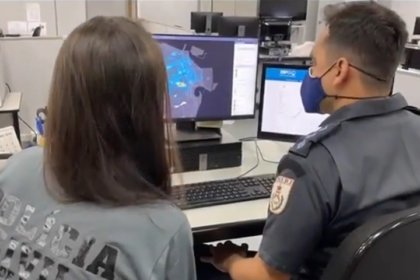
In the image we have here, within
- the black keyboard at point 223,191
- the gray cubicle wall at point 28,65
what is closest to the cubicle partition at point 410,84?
the black keyboard at point 223,191


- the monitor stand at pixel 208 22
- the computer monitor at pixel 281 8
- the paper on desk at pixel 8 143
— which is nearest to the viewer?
the paper on desk at pixel 8 143

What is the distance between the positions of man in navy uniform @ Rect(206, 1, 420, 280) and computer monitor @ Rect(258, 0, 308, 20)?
5722 mm

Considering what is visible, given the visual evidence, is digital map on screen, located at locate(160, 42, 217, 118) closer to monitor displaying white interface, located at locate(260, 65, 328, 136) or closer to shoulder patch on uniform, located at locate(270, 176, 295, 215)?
monitor displaying white interface, located at locate(260, 65, 328, 136)

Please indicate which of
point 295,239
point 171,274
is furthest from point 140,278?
point 295,239

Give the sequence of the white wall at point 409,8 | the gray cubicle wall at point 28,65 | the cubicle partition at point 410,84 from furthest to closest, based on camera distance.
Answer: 1. the white wall at point 409,8
2. the cubicle partition at point 410,84
3. the gray cubicle wall at point 28,65

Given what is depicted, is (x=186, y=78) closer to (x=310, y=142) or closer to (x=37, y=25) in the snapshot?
(x=310, y=142)

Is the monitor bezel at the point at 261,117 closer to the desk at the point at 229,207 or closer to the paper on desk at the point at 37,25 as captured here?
the desk at the point at 229,207

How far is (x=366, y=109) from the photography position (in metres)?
1.10

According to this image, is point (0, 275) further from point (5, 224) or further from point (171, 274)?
point (171, 274)

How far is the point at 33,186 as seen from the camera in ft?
2.94

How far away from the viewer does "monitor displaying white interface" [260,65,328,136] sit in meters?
1.84

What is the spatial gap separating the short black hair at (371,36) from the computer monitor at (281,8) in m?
5.70

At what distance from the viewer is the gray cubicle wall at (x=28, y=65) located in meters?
2.60

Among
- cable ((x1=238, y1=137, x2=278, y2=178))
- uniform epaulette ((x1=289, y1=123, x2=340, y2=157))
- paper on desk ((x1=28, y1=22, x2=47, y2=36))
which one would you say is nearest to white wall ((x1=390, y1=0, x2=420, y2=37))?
paper on desk ((x1=28, y1=22, x2=47, y2=36))
